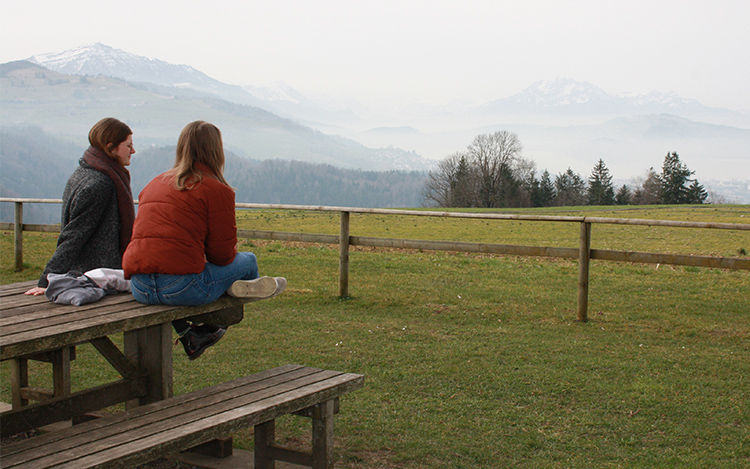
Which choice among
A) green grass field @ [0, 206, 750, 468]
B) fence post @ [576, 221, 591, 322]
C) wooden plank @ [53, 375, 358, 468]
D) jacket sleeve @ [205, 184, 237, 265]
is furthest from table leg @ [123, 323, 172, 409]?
fence post @ [576, 221, 591, 322]

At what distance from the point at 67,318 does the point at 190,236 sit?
0.75m

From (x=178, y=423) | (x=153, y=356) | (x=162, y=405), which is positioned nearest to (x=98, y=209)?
(x=153, y=356)

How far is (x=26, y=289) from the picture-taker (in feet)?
12.6

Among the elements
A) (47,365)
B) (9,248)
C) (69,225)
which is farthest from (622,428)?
(9,248)

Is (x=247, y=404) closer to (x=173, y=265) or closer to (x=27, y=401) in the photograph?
(x=173, y=265)

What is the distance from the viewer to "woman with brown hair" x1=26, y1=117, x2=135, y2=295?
371 cm

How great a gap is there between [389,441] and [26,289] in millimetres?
2566

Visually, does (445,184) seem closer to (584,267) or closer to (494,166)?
(494,166)

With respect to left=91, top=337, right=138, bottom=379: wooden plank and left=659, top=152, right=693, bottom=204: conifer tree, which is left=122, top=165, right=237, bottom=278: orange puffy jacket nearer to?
left=91, top=337, right=138, bottom=379: wooden plank

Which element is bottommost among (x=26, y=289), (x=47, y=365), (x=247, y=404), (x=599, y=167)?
(x=47, y=365)

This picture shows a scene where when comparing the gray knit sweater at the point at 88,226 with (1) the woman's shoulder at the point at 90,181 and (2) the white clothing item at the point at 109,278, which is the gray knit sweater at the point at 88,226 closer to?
(1) the woman's shoulder at the point at 90,181

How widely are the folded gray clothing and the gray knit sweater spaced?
0.21 m

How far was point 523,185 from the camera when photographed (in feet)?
303

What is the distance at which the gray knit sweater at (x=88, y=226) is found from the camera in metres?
3.70
